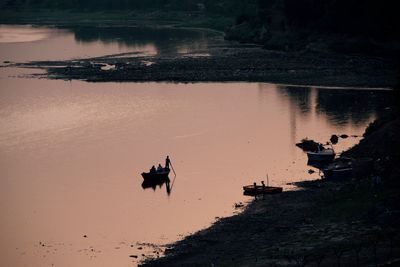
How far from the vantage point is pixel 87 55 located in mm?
126000

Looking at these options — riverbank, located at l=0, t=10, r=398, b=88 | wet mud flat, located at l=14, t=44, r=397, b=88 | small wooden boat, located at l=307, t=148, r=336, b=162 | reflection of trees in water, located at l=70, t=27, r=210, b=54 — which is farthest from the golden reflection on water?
reflection of trees in water, located at l=70, t=27, r=210, b=54

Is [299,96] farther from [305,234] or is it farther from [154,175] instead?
[305,234]

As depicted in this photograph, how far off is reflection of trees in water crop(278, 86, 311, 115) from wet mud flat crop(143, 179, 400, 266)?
32.1 m

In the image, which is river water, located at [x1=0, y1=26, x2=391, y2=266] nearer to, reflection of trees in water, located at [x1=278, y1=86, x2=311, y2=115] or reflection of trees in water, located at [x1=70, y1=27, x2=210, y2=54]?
reflection of trees in water, located at [x1=278, y1=86, x2=311, y2=115]

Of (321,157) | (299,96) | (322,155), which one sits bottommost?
(299,96)

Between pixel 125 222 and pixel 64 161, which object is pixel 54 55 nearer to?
pixel 64 161

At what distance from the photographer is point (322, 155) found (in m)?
52.0

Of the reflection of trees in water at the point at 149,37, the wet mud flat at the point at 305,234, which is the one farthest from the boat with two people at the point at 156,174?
the reflection of trees in water at the point at 149,37

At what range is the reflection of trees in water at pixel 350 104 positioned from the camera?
228 ft

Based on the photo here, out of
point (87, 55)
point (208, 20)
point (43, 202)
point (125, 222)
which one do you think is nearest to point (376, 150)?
point (125, 222)

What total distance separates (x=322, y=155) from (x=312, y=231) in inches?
631

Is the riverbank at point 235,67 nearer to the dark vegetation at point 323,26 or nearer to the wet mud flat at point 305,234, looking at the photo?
the dark vegetation at point 323,26

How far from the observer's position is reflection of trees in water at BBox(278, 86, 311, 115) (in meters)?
75.8

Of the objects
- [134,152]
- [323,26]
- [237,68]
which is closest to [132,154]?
[134,152]
